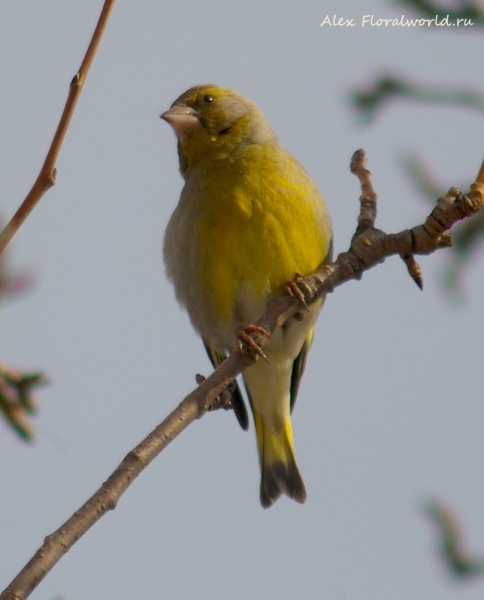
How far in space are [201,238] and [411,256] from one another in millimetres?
1529

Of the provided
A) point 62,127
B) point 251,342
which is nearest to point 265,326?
point 251,342

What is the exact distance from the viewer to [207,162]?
165 inches

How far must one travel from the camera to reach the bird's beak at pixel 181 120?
4.42m

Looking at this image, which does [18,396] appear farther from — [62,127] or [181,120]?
[181,120]

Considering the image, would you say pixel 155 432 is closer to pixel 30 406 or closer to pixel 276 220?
pixel 30 406

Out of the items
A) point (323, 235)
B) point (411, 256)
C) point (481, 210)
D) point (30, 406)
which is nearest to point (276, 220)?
point (323, 235)

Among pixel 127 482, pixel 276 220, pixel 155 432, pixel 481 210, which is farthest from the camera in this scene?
pixel 276 220

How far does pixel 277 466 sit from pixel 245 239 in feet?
5.20

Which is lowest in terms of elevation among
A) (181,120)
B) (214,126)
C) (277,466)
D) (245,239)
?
(277,466)

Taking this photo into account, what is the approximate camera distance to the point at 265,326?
2.68 meters

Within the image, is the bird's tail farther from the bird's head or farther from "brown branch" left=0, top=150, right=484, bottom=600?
"brown branch" left=0, top=150, right=484, bottom=600

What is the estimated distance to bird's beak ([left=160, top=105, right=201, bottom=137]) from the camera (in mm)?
4418

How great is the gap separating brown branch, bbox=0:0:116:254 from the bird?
2.10 meters

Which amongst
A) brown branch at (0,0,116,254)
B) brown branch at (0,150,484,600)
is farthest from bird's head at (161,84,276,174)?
brown branch at (0,0,116,254)
